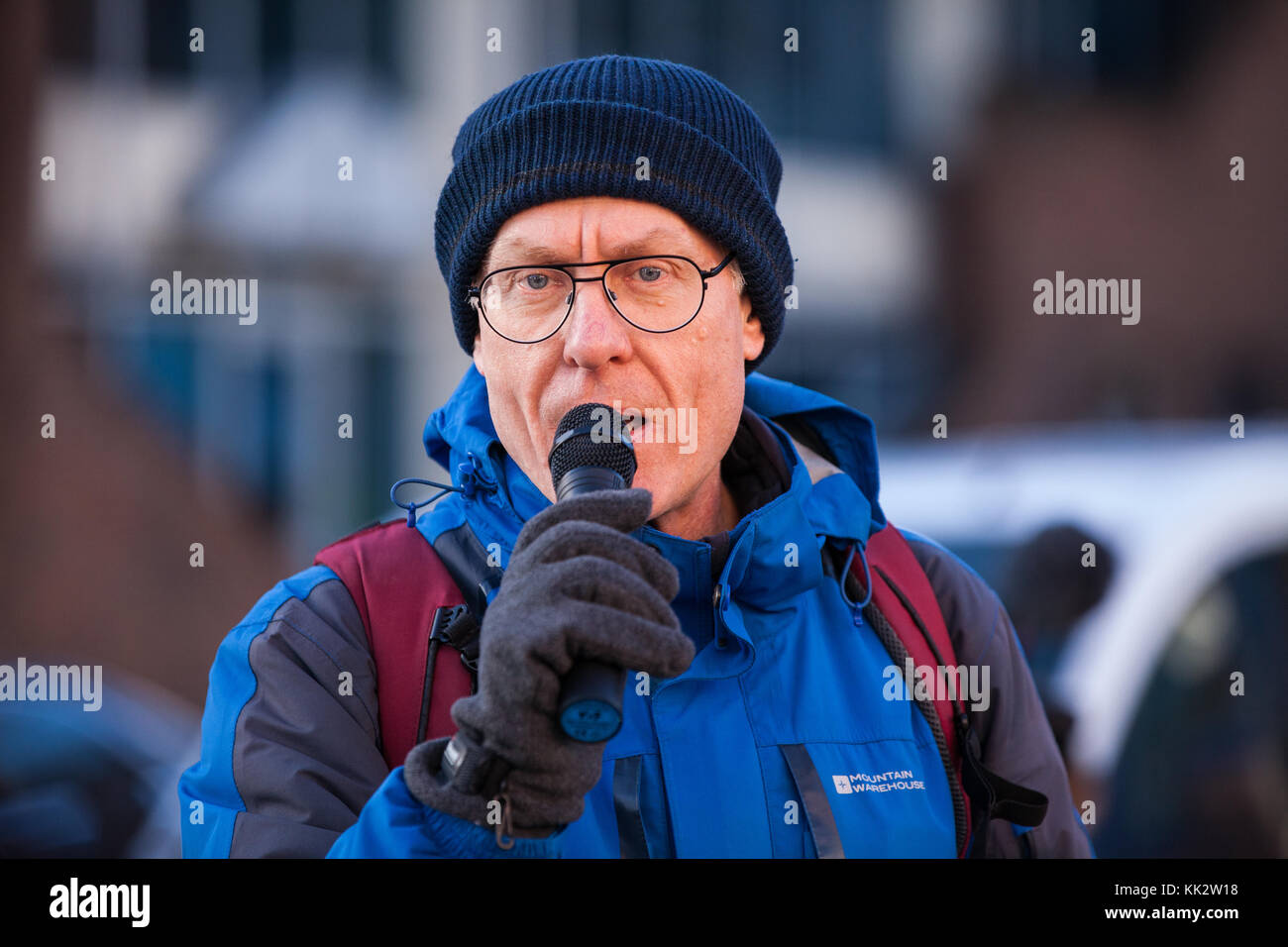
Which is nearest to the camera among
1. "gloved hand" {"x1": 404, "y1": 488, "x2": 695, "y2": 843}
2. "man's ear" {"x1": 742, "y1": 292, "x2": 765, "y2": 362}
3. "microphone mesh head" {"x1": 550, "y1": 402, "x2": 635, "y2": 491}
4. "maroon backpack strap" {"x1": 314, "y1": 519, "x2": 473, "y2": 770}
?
"gloved hand" {"x1": 404, "y1": 488, "x2": 695, "y2": 843}

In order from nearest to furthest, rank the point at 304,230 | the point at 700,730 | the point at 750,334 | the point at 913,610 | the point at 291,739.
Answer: the point at 291,739
the point at 700,730
the point at 913,610
the point at 750,334
the point at 304,230

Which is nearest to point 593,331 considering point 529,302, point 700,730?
Result: point 529,302

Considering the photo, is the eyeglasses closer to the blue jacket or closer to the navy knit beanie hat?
the navy knit beanie hat

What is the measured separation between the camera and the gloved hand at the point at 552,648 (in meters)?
1.32

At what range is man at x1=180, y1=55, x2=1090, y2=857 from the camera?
5.44ft

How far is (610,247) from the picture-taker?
192cm

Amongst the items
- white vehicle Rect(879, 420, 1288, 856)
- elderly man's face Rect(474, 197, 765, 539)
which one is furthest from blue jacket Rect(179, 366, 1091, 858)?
white vehicle Rect(879, 420, 1288, 856)

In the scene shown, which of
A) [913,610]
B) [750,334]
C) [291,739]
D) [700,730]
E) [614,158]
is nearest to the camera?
[291,739]

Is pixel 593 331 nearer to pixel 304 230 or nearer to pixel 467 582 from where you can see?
pixel 467 582

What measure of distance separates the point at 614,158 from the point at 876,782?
119 cm

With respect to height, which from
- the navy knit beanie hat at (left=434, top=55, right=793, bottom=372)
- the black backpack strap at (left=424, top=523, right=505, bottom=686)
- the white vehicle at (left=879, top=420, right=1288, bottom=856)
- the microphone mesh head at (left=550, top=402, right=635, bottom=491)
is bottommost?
the white vehicle at (left=879, top=420, right=1288, bottom=856)

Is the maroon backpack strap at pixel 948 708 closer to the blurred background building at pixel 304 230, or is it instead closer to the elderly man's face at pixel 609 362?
the elderly man's face at pixel 609 362

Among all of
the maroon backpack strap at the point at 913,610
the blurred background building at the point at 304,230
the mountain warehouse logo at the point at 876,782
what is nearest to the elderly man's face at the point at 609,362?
the maroon backpack strap at the point at 913,610

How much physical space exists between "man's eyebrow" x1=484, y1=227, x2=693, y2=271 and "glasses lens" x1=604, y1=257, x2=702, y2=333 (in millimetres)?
23
